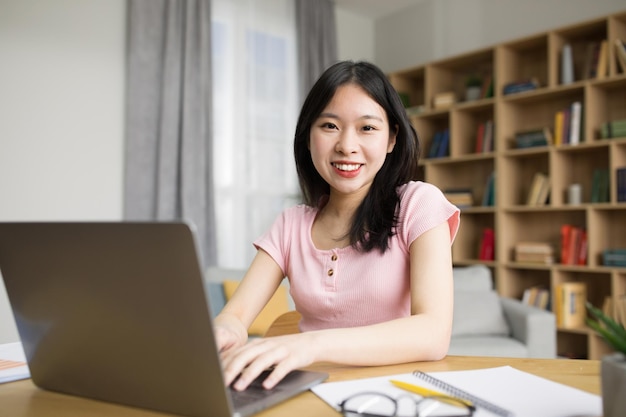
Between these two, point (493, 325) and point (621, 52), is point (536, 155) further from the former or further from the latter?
point (493, 325)

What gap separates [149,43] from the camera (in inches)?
145

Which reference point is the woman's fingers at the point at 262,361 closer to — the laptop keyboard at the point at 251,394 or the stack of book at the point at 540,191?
the laptop keyboard at the point at 251,394

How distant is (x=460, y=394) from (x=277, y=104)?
3850mm

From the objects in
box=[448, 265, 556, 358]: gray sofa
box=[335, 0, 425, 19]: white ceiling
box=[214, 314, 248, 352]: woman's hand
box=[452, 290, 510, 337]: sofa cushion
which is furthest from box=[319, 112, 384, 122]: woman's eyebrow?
box=[335, 0, 425, 19]: white ceiling

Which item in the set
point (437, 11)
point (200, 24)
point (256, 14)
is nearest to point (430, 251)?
point (200, 24)

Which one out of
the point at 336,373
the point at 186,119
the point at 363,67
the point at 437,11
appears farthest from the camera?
the point at 437,11

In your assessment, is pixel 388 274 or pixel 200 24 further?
pixel 200 24

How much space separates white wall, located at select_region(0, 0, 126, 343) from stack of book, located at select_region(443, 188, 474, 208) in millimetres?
2389

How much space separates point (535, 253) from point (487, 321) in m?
0.95

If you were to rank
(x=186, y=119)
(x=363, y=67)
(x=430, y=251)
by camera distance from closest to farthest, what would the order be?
(x=430, y=251), (x=363, y=67), (x=186, y=119)

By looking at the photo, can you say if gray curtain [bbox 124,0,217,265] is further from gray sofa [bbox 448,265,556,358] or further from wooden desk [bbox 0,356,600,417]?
wooden desk [bbox 0,356,600,417]

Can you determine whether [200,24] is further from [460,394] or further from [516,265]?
[460,394]

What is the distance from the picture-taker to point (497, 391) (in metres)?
0.73

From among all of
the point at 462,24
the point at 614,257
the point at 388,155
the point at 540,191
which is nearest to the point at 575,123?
the point at 540,191
